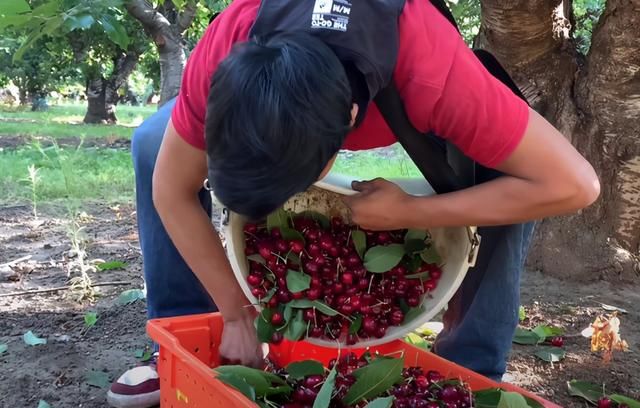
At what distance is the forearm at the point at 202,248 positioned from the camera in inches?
55.6

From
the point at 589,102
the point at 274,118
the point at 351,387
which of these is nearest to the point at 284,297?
the point at 351,387

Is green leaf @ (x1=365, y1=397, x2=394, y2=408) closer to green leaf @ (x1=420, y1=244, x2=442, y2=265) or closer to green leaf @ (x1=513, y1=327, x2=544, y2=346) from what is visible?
green leaf @ (x1=420, y1=244, x2=442, y2=265)

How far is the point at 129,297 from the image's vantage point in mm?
2408

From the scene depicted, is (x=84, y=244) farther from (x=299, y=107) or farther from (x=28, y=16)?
(x=299, y=107)

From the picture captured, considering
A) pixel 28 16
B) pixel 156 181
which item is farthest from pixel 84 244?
pixel 156 181

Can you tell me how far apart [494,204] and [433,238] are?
43 cm

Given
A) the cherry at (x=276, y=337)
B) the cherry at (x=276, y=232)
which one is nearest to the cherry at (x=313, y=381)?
the cherry at (x=276, y=337)

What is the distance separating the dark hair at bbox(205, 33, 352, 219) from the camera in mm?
950

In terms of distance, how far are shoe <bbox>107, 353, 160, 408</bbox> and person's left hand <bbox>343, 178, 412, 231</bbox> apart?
0.70m

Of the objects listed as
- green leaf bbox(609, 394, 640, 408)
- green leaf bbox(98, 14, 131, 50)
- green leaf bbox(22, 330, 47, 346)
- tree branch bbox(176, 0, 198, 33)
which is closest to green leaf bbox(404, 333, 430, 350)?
green leaf bbox(609, 394, 640, 408)

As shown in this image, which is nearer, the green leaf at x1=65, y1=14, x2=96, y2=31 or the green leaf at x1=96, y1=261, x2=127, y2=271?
the green leaf at x1=65, y1=14, x2=96, y2=31

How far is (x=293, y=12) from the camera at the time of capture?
112cm

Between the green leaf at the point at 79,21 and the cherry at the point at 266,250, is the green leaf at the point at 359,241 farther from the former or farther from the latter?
the green leaf at the point at 79,21

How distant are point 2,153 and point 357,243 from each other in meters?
5.46
